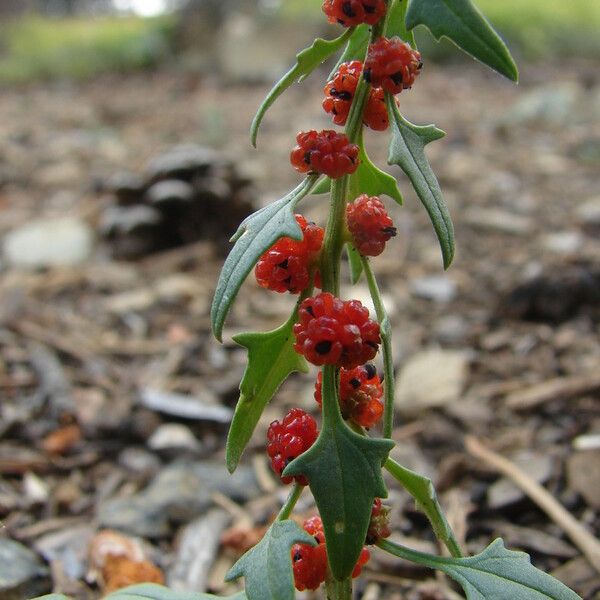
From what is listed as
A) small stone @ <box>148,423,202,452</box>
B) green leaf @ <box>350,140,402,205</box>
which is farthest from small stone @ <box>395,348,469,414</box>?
green leaf @ <box>350,140,402,205</box>

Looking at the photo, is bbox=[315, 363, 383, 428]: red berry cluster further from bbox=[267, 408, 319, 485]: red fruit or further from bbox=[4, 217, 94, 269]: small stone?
bbox=[4, 217, 94, 269]: small stone

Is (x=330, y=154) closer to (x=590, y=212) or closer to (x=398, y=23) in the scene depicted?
(x=398, y=23)

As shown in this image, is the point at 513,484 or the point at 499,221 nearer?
the point at 513,484

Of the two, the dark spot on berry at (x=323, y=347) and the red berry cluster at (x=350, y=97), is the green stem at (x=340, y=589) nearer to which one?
the dark spot on berry at (x=323, y=347)

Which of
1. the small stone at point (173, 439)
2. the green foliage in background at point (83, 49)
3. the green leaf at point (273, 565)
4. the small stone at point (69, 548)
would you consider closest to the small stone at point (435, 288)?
the small stone at point (173, 439)

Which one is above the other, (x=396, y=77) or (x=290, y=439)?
(x=396, y=77)

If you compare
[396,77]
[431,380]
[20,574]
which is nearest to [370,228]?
[396,77]
